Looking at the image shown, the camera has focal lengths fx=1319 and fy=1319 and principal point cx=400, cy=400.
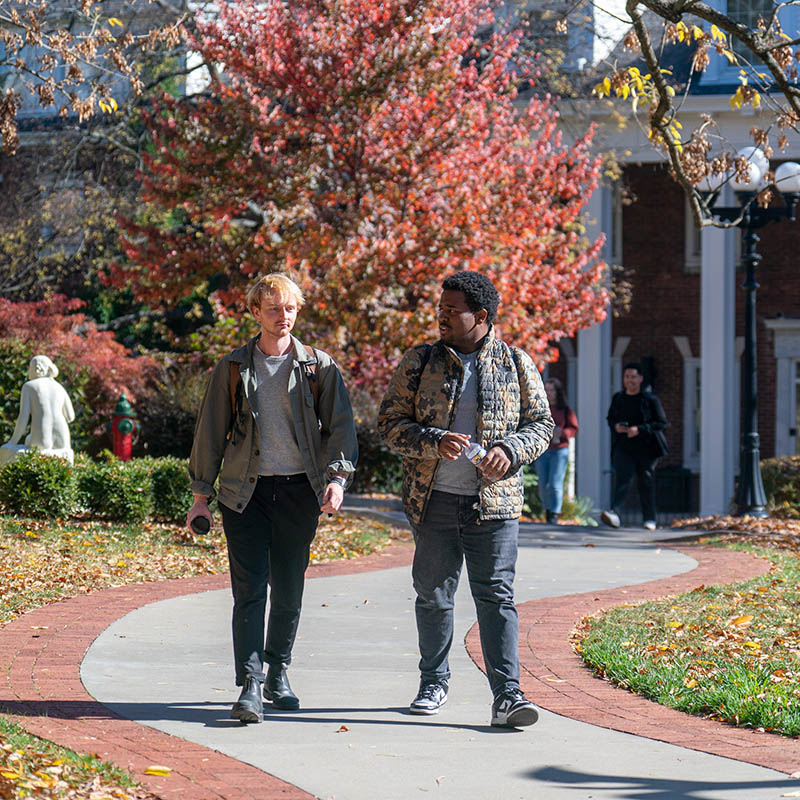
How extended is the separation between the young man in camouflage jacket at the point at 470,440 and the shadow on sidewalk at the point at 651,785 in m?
0.76

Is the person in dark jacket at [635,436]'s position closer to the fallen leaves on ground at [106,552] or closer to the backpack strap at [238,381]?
the fallen leaves on ground at [106,552]

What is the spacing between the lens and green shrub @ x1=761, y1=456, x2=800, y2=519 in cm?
1511

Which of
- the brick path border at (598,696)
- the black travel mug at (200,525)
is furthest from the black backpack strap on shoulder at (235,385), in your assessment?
the brick path border at (598,696)

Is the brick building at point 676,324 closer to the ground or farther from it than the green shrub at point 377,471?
farther from it

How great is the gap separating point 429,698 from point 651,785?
1.32 meters

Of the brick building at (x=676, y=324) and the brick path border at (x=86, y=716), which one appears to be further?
the brick building at (x=676, y=324)

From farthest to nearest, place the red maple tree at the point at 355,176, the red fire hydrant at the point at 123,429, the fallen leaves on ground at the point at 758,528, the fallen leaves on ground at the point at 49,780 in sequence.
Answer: the red fire hydrant at the point at 123,429, the red maple tree at the point at 355,176, the fallen leaves on ground at the point at 758,528, the fallen leaves on ground at the point at 49,780

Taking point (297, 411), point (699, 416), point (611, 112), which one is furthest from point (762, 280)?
point (297, 411)

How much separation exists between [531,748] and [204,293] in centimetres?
1700

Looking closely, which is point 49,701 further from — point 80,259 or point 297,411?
point 80,259

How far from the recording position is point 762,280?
22.8 m

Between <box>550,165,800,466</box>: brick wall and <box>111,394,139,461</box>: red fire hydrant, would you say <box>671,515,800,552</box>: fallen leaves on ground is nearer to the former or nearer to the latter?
<box>111,394,139,461</box>: red fire hydrant

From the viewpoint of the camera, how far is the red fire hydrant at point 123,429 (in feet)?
52.2

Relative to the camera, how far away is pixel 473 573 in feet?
18.2
